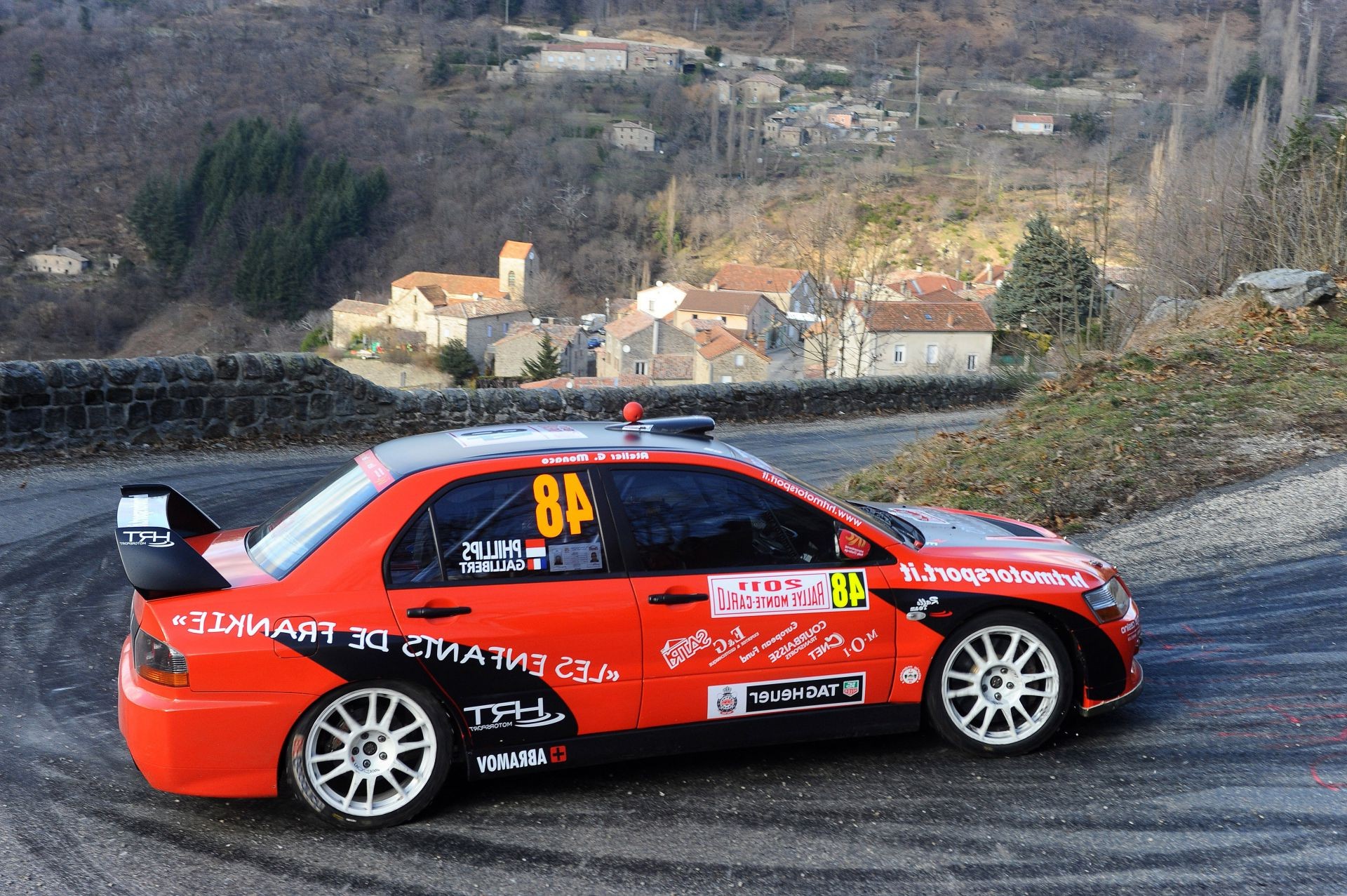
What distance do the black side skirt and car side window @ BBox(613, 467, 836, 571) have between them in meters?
0.65

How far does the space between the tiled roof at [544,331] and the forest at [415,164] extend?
1876 cm

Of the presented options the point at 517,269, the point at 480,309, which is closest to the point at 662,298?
the point at 480,309

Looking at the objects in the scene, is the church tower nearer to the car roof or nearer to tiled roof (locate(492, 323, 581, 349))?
tiled roof (locate(492, 323, 581, 349))

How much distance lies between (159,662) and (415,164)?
116069 mm

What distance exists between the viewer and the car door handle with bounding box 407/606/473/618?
4.23 meters

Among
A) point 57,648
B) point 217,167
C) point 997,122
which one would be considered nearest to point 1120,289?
point 57,648

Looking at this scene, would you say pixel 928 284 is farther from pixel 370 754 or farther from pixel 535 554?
pixel 370 754

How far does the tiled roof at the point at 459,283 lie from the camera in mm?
83375

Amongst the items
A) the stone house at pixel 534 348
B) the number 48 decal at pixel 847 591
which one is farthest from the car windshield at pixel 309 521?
the stone house at pixel 534 348

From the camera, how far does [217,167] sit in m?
106

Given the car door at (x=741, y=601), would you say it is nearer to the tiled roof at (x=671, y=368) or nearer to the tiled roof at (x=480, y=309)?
the tiled roof at (x=671, y=368)

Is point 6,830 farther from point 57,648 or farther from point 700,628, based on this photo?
point 700,628

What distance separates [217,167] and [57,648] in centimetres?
11055

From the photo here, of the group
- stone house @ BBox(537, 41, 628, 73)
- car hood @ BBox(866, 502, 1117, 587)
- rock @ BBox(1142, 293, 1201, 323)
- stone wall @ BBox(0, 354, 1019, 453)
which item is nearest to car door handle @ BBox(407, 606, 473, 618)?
car hood @ BBox(866, 502, 1117, 587)
